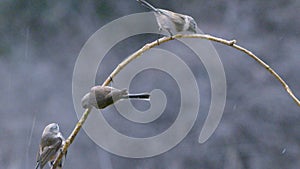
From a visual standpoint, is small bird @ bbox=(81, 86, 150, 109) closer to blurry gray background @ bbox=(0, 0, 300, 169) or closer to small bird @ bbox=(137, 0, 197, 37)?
small bird @ bbox=(137, 0, 197, 37)

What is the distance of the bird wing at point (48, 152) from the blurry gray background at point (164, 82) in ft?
6.17

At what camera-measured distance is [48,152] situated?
1690 mm

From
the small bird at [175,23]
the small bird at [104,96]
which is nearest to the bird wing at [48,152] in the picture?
the small bird at [104,96]

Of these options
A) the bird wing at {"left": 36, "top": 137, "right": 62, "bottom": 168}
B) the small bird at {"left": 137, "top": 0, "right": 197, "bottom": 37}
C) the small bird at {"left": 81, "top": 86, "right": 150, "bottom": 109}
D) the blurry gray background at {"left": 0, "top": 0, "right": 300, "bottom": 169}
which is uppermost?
the blurry gray background at {"left": 0, "top": 0, "right": 300, "bottom": 169}

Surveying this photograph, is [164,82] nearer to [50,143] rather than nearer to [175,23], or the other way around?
[175,23]

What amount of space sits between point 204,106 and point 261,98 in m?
0.41

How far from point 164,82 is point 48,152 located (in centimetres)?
212

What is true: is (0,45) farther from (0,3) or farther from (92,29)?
(92,29)

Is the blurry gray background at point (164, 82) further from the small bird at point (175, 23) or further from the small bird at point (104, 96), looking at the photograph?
the small bird at point (104, 96)

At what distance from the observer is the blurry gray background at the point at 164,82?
3682mm

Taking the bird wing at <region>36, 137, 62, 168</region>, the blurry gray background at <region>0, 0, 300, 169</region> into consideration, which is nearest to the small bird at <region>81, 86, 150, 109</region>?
the bird wing at <region>36, 137, 62, 168</region>

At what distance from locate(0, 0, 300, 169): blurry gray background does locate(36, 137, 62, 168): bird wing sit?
188 cm

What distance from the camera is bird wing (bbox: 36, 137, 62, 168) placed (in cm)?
165

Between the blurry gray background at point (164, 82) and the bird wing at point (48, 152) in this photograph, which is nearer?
the bird wing at point (48, 152)
